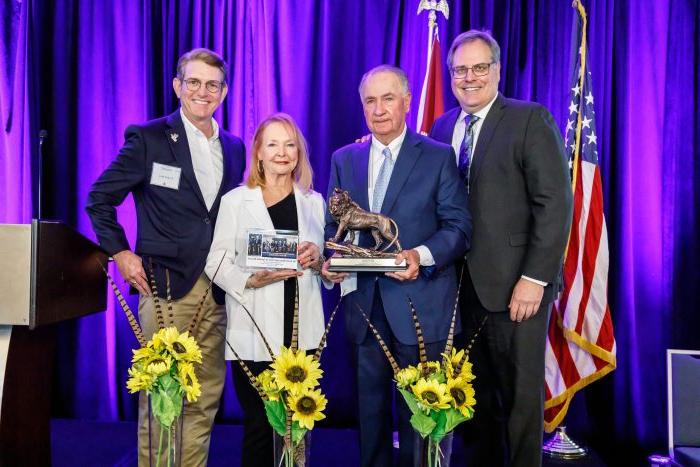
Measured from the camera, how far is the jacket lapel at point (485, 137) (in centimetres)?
236

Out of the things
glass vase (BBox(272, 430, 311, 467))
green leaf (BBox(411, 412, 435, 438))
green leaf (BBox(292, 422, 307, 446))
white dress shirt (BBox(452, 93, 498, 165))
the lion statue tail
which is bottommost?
glass vase (BBox(272, 430, 311, 467))

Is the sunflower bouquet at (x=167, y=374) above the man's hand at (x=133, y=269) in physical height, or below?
below

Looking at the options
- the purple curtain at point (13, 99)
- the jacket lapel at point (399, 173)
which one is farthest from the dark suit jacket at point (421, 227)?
the purple curtain at point (13, 99)

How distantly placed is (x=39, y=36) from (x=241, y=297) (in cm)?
265

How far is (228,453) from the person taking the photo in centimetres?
333

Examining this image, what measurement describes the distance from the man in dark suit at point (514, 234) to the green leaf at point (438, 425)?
92 cm

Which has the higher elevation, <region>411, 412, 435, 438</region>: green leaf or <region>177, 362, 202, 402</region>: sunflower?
<region>177, 362, 202, 402</region>: sunflower

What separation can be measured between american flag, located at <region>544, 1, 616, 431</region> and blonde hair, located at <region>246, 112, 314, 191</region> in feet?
4.99

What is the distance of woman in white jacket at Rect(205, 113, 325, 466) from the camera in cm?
220

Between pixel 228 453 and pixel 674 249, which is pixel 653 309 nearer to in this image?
pixel 674 249

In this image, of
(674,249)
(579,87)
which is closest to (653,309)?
(674,249)

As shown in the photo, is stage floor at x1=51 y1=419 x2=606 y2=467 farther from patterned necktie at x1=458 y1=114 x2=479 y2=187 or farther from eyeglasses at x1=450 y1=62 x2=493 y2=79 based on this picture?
eyeglasses at x1=450 y1=62 x2=493 y2=79

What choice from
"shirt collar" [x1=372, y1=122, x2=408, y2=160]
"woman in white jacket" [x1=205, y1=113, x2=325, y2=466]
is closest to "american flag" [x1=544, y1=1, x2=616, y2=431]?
"shirt collar" [x1=372, y1=122, x2=408, y2=160]

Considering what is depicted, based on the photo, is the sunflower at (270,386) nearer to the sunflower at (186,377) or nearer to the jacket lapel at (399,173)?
the sunflower at (186,377)
